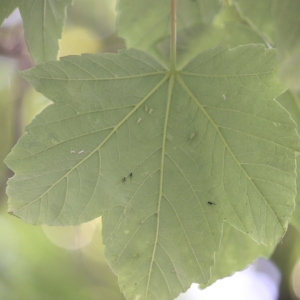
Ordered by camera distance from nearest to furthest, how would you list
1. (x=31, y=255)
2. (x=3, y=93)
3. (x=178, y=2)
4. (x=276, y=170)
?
(x=276, y=170), (x=178, y=2), (x=3, y=93), (x=31, y=255)

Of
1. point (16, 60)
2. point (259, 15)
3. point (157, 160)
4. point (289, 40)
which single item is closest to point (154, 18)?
point (259, 15)

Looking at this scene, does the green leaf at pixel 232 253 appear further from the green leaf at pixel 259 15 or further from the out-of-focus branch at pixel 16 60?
the out-of-focus branch at pixel 16 60

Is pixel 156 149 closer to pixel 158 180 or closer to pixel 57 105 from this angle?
pixel 158 180

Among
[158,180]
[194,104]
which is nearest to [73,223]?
[158,180]

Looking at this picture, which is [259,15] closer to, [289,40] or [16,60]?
[289,40]

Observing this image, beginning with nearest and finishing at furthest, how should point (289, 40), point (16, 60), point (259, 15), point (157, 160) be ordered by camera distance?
point (289, 40), point (157, 160), point (259, 15), point (16, 60)

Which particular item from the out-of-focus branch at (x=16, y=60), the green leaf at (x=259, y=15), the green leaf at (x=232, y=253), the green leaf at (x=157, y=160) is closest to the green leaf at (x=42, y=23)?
the green leaf at (x=157, y=160)
